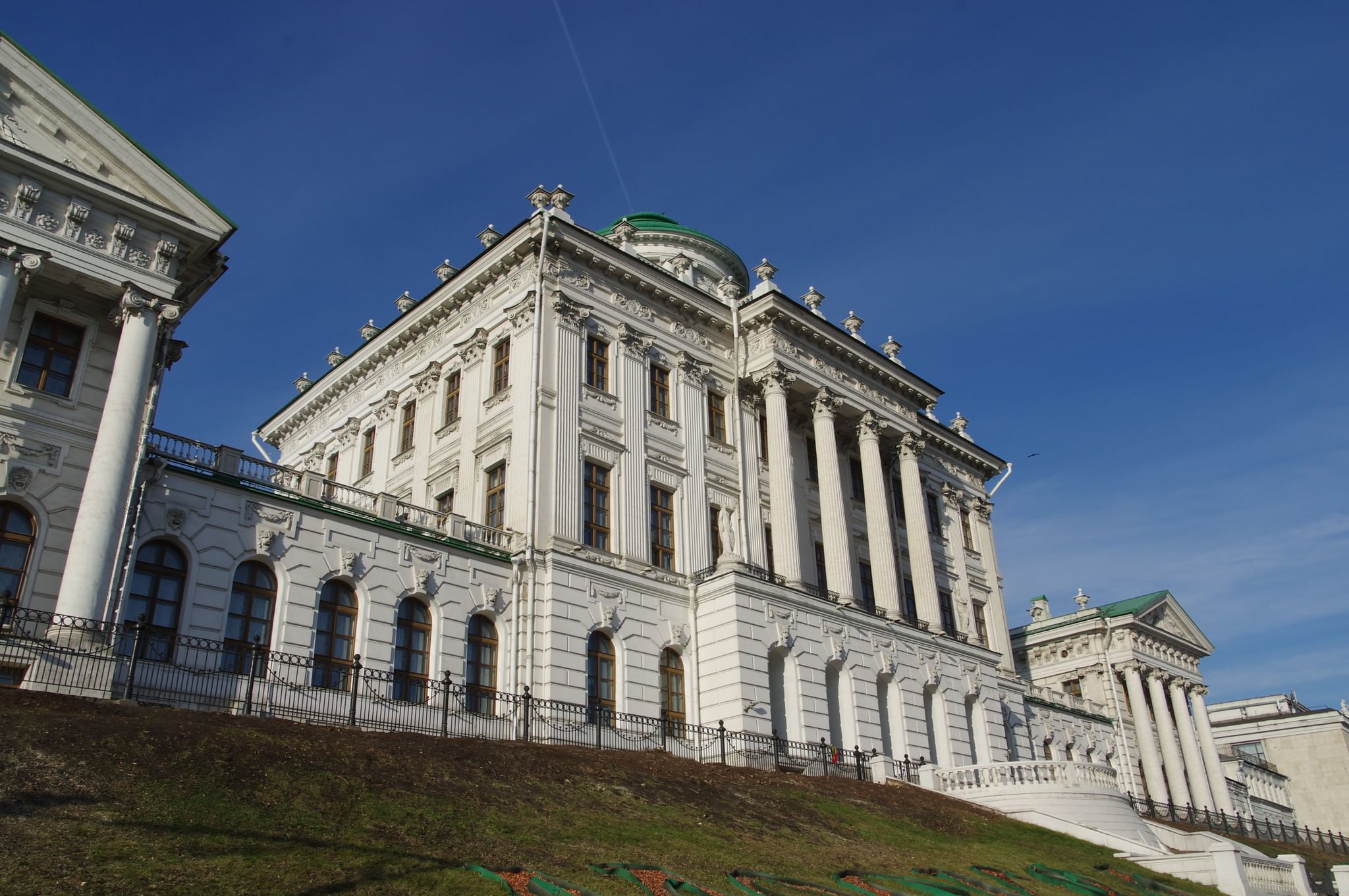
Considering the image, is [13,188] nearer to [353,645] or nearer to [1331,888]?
[353,645]

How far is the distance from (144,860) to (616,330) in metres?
26.7

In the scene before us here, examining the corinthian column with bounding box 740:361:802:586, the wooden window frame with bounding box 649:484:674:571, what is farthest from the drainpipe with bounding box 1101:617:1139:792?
the wooden window frame with bounding box 649:484:674:571

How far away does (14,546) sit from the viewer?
2242cm

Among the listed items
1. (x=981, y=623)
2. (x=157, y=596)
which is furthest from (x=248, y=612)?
(x=981, y=623)

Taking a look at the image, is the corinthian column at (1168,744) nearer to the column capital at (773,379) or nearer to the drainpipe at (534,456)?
the column capital at (773,379)

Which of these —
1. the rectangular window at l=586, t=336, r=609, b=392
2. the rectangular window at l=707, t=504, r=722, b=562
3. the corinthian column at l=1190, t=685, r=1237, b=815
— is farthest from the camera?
the corinthian column at l=1190, t=685, r=1237, b=815

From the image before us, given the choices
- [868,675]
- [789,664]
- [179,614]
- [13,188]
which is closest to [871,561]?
[868,675]

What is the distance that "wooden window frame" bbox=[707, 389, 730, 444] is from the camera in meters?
39.0

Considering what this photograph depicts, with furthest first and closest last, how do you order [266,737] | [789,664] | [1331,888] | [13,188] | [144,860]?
[789,664] < [1331,888] < [13,188] < [266,737] < [144,860]

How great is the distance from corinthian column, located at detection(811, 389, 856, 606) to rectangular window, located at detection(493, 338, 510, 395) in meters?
11.9

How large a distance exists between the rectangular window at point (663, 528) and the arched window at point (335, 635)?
33.1ft

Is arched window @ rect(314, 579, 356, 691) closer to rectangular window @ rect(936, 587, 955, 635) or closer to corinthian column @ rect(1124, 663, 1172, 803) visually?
rectangular window @ rect(936, 587, 955, 635)

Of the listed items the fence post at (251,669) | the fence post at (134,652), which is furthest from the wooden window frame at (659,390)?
the fence post at (134,652)

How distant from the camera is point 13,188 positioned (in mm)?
23281
